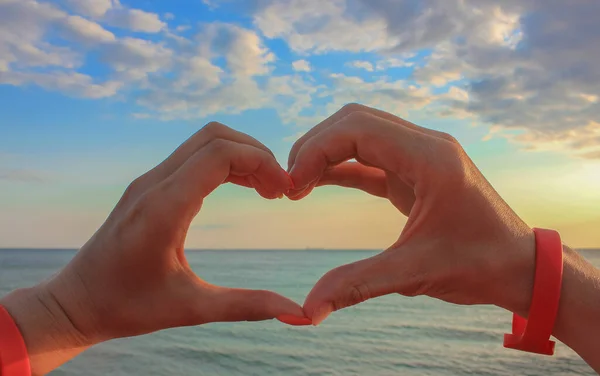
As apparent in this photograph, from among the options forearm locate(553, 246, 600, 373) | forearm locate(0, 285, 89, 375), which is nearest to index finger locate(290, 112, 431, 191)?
forearm locate(553, 246, 600, 373)

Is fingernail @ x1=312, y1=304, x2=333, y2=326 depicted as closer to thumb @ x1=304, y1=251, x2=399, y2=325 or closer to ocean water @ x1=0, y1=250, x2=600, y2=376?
thumb @ x1=304, y1=251, x2=399, y2=325

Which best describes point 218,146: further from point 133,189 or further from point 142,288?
point 142,288

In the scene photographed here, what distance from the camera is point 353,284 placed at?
1.67m

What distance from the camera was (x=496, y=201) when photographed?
5.74 feet

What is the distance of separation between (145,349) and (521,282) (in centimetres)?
1126

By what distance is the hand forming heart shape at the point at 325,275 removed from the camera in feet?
5.35

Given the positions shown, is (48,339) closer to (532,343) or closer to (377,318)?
(532,343)

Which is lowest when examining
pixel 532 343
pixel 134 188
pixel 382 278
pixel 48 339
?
pixel 48 339

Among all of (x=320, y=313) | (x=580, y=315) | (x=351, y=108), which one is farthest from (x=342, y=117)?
(x=580, y=315)

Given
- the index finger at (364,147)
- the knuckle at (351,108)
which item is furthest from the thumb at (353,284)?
the knuckle at (351,108)

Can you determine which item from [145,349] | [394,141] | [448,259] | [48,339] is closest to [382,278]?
[448,259]

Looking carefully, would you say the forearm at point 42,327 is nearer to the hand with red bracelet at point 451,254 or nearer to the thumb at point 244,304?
the thumb at point 244,304

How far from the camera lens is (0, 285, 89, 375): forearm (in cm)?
163

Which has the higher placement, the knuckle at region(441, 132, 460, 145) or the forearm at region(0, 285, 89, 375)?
the knuckle at region(441, 132, 460, 145)
